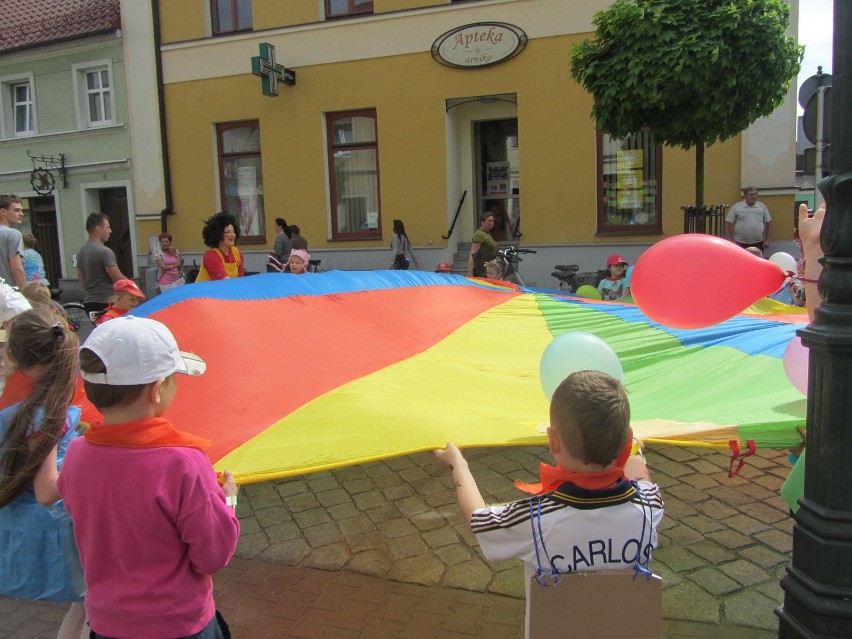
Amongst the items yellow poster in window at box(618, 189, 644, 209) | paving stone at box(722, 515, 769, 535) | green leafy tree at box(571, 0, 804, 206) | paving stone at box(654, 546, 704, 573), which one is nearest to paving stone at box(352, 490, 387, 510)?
paving stone at box(654, 546, 704, 573)

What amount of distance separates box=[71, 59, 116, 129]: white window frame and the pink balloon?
14.5m

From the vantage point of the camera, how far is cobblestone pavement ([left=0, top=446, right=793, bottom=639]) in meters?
2.88

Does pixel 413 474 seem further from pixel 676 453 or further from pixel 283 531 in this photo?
pixel 676 453

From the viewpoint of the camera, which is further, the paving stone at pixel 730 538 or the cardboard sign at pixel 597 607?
the paving stone at pixel 730 538

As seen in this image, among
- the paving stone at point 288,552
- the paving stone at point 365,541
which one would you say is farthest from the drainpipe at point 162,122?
the paving stone at point 365,541

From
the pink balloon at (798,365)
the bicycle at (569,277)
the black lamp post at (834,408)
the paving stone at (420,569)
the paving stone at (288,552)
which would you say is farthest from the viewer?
the bicycle at (569,277)

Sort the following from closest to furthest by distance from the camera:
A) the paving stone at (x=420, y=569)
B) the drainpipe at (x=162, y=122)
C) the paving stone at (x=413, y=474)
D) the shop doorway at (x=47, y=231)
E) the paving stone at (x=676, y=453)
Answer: the paving stone at (x=420, y=569)
the paving stone at (x=413, y=474)
the paving stone at (x=676, y=453)
the drainpipe at (x=162, y=122)
the shop doorway at (x=47, y=231)

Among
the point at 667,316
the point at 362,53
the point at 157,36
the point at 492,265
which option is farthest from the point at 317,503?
the point at 157,36

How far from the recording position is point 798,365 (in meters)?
2.62

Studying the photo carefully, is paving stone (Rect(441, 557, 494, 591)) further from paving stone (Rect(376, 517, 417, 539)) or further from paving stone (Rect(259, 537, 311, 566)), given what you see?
paving stone (Rect(259, 537, 311, 566))

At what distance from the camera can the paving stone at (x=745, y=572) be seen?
10.2 ft

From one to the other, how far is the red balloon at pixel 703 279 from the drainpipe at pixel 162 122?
12.7m

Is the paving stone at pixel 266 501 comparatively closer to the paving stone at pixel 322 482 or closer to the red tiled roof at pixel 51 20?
the paving stone at pixel 322 482

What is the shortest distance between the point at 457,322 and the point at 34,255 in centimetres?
475
